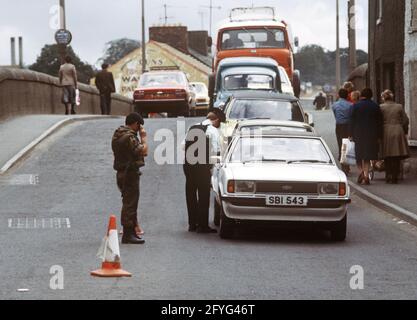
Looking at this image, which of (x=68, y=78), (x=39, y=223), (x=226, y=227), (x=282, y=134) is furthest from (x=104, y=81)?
(x=226, y=227)

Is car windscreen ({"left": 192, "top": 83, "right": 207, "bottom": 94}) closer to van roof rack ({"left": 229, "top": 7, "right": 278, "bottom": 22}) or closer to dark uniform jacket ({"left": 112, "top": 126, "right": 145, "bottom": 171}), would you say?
van roof rack ({"left": 229, "top": 7, "right": 278, "bottom": 22})

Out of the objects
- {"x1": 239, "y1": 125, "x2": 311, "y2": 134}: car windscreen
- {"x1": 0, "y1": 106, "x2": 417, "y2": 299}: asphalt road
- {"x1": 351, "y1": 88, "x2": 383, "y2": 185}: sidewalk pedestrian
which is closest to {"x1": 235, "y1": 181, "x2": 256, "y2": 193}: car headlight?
{"x1": 0, "y1": 106, "x2": 417, "y2": 299}: asphalt road

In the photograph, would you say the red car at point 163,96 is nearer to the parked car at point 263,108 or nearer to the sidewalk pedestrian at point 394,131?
the parked car at point 263,108

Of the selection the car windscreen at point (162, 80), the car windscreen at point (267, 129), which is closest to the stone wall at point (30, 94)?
the car windscreen at point (162, 80)

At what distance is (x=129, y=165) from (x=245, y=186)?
148 centimetres

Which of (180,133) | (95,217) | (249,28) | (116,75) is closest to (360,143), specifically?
(95,217)

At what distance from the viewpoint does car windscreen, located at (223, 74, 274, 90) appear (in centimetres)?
3144

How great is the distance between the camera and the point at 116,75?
109000 millimetres

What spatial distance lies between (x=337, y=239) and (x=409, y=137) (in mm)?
11856

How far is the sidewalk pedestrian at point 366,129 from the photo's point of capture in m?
23.7

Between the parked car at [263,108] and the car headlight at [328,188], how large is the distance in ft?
23.7

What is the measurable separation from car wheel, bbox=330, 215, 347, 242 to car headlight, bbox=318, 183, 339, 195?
0.38 meters

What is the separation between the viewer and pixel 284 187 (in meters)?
15.9
